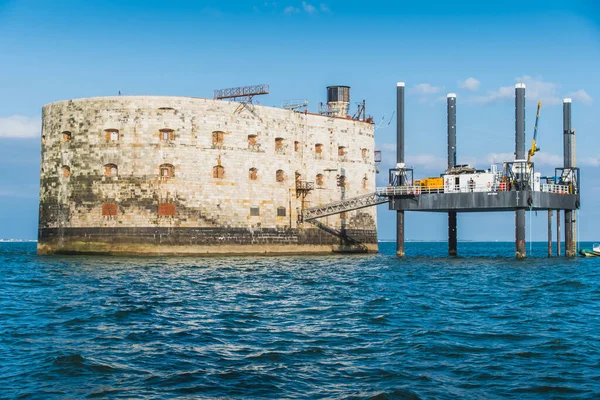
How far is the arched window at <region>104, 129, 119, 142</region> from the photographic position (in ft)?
156

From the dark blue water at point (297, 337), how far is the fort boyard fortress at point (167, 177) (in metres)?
14.1

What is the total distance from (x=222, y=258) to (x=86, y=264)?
9275 mm

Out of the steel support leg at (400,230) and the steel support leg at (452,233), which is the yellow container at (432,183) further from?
the steel support leg at (452,233)

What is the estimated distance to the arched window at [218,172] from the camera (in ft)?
160

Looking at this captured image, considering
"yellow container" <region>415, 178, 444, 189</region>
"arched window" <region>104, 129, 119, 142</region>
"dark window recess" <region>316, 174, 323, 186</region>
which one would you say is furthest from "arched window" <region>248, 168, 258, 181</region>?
"yellow container" <region>415, 178, 444, 189</region>

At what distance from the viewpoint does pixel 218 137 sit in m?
49.0

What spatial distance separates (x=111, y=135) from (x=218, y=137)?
22.2ft

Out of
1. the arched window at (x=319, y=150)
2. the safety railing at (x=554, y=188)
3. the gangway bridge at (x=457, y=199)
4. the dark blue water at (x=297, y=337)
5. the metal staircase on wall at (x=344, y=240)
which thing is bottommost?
the dark blue water at (x=297, y=337)

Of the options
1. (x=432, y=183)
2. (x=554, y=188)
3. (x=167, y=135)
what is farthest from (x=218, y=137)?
(x=554, y=188)

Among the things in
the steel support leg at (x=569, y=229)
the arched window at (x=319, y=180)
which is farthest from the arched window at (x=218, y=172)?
the steel support leg at (x=569, y=229)

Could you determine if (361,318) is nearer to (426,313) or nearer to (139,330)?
(426,313)

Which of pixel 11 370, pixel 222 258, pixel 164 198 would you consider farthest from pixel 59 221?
pixel 11 370

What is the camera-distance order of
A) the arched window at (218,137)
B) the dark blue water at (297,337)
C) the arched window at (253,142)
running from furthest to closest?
the arched window at (253,142)
the arched window at (218,137)
the dark blue water at (297,337)

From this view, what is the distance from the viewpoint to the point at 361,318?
21031mm
